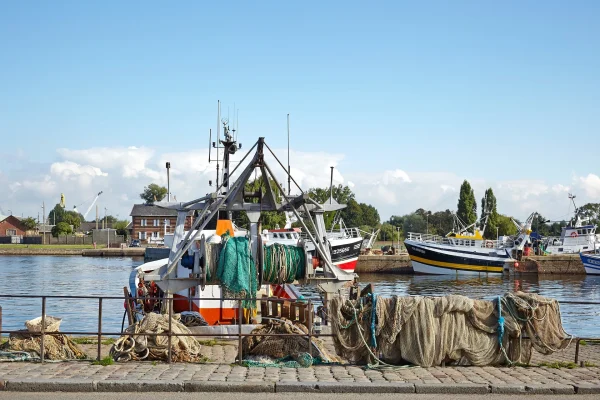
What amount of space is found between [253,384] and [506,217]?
377 feet

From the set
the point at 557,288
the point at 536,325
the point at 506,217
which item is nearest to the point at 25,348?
A: the point at 536,325

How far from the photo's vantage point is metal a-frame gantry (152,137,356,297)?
16.2 metres

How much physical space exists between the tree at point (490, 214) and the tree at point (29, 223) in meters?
78.7

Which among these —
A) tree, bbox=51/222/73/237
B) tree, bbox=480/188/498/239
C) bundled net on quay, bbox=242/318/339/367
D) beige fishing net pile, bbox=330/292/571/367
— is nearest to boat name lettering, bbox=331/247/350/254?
bundled net on quay, bbox=242/318/339/367

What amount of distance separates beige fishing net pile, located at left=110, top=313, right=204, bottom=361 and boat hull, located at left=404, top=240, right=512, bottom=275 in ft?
177

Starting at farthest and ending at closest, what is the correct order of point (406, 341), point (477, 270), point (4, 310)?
point (477, 270) → point (4, 310) → point (406, 341)

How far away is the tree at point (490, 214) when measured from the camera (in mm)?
109938

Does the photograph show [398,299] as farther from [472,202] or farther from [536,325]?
[472,202]

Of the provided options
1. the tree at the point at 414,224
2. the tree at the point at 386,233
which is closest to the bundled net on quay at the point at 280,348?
the tree at the point at 386,233

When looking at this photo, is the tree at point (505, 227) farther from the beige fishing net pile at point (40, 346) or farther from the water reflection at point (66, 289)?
the beige fishing net pile at point (40, 346)

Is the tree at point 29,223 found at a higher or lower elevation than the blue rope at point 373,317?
higher

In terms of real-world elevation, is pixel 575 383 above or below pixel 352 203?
below

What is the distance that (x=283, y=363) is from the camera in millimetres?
11742

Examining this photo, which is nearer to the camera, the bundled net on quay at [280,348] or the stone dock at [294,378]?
the stone dock at [294,378]
